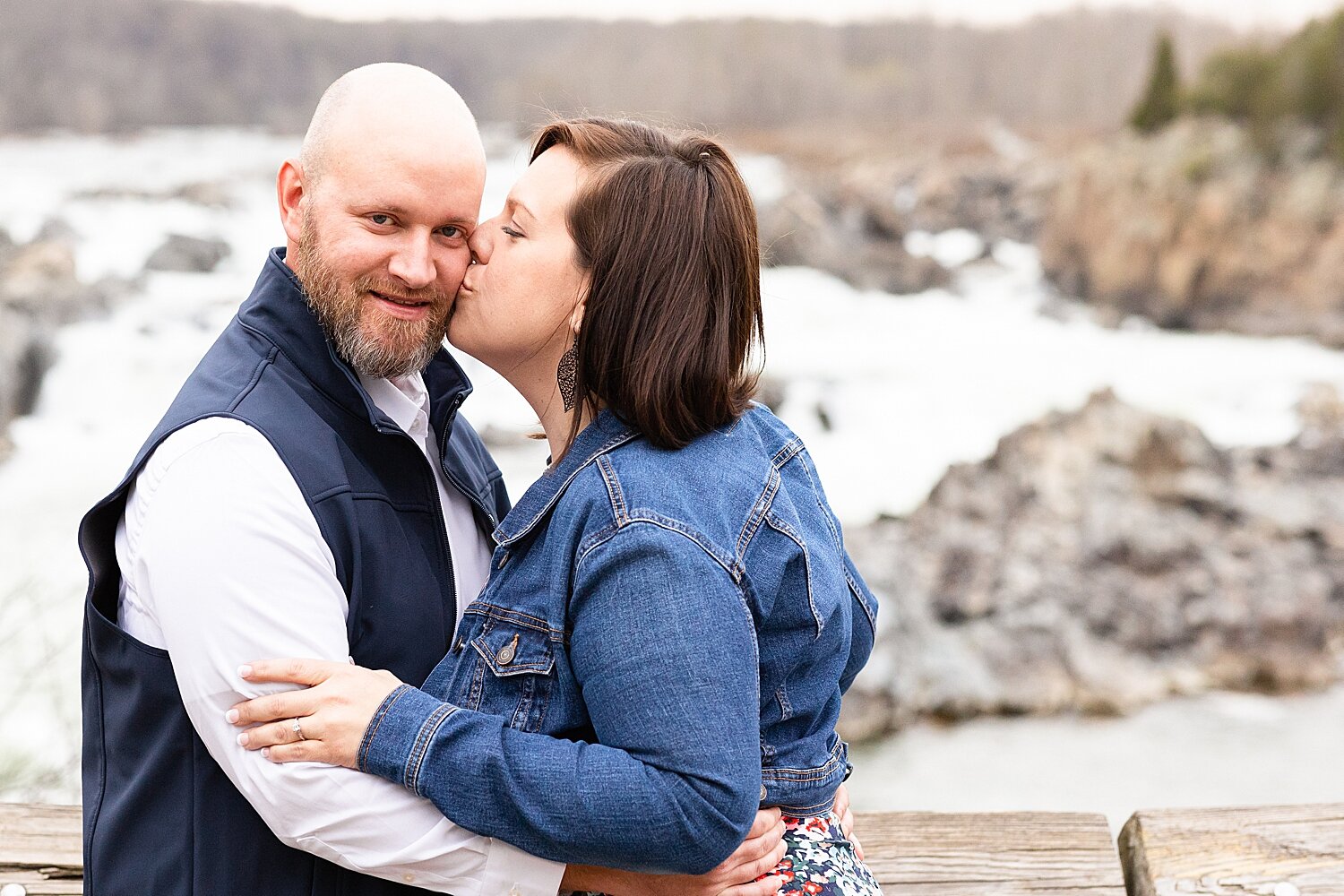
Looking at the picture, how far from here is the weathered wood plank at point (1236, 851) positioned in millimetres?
1826

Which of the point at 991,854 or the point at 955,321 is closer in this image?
A: the point at 991,854

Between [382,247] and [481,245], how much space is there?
0.13 meters

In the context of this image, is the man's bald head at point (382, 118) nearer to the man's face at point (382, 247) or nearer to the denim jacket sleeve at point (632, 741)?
the man's face at point (382, 247)

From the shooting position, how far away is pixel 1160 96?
23.4 metres

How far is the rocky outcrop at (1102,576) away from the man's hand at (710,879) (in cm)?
534

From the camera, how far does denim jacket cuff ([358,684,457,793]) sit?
128cm

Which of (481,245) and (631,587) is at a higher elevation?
(481,245)

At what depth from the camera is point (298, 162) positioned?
62.7 inches

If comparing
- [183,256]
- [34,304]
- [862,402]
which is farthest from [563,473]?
[183,256]

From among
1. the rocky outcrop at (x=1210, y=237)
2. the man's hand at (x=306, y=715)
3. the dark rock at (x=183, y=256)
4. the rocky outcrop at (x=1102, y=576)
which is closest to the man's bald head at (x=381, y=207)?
the man's hand at (x=306, y=715)

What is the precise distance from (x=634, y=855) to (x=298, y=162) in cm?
98

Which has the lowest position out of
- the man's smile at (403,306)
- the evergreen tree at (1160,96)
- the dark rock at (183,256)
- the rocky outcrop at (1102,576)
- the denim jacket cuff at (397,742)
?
the rocky outcrop at (1102,576)

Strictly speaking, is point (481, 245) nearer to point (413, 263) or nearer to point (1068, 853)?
point (413, 263)

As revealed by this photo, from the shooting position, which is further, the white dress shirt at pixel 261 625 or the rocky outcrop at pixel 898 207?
the rocky outcrop at pixel 898 207
